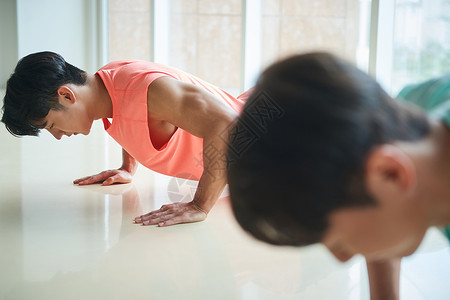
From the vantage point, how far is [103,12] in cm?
619

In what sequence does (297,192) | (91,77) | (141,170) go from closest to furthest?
(297,192)
(91,77)
(141,170)

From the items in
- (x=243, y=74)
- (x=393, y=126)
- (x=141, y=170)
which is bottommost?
(x=141, y=170)

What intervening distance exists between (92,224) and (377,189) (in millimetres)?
1125

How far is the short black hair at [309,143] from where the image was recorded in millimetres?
505

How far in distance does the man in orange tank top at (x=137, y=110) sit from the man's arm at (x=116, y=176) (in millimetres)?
342

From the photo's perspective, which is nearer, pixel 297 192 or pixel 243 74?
pixel 297 192

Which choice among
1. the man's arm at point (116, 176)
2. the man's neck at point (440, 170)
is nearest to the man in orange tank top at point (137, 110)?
the man's arm at point (116, 176)

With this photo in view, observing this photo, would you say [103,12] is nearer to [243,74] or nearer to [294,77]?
[243,74]

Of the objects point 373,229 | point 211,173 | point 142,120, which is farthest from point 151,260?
point 373,229

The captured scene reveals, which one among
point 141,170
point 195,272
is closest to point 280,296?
point 195,272

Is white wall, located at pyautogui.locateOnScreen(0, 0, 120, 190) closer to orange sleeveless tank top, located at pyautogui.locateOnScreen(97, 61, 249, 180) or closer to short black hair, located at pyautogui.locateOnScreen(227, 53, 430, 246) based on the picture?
orange sleeveless tank top, located at pyautogui.locateOnScreen(97, 61, 249, 180)

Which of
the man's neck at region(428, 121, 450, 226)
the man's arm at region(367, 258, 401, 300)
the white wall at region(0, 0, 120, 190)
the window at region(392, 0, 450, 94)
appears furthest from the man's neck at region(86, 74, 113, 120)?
the white wall at region(0, 0, 120, 190)

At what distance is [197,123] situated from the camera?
142cm

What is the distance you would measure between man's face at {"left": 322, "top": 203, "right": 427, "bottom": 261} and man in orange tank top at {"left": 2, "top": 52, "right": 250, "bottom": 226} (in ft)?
2.71
